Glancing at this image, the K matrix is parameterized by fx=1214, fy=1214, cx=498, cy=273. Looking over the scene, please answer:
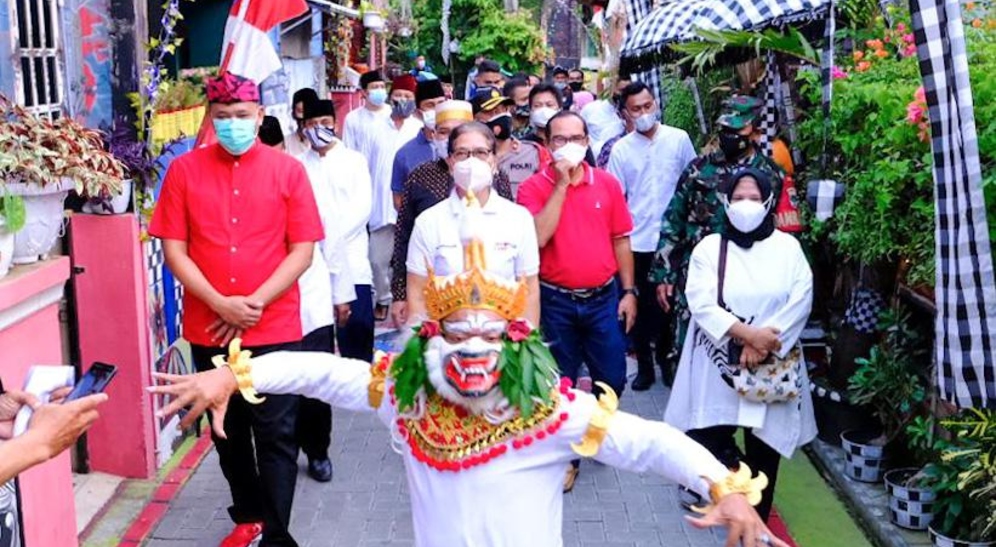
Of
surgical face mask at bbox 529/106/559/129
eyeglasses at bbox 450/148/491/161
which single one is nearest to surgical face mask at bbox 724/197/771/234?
eyeglasses at bbox 450/148/491/161

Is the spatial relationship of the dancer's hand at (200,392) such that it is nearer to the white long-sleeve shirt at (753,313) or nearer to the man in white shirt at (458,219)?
the man in white shirt at (458,219)

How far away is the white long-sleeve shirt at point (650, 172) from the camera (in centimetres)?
848

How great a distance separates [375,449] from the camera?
24.7ft

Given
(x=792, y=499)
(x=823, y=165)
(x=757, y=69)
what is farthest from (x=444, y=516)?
(x=757, y=69)

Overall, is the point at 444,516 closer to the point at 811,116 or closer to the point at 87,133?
the point at 87,133

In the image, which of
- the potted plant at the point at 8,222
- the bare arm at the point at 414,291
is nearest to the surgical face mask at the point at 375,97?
the bare arm at the point at 414,291

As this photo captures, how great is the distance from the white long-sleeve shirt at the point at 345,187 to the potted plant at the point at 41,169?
69.0 inches

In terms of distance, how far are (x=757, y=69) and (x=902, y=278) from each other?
4127 mm

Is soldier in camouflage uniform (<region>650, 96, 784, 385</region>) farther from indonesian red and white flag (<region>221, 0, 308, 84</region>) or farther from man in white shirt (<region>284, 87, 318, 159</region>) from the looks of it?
indonesian red and white flag (<region>221, 0, 308, 84</region>)

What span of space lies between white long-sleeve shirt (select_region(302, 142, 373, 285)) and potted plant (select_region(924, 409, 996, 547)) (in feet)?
11.1

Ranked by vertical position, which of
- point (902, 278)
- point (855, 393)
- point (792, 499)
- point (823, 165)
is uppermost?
point (823, 165)

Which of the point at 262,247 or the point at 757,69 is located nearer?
the point at 262,247

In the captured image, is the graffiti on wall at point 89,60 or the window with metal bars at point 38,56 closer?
the window with metal bars at point 38,56

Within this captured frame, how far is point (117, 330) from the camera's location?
21.8ft
